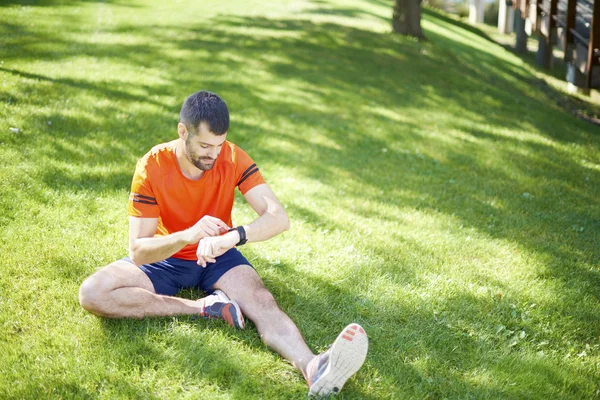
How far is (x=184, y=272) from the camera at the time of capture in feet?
13.2

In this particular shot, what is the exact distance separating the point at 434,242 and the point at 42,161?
4320 millimetres

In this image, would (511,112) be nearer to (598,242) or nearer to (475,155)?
(475,155)

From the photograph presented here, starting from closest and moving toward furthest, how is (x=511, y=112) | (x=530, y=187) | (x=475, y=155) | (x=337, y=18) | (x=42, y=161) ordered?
(x=42, y=161), (x=530, y=187), (x=475, y=155), (x=511, y=112), (x=337, y=18)

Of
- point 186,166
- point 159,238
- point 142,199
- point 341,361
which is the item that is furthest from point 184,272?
point 341,361

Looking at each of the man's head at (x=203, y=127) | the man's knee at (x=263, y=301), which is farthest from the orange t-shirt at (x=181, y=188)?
the man's knee at (x=263, y=301)

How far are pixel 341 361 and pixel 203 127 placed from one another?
5.61ft

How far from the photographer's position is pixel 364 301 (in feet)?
14.4

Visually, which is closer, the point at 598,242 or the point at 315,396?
the point at 315,396

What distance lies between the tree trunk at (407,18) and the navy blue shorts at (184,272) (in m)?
13.0

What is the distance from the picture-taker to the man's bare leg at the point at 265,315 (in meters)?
3.52

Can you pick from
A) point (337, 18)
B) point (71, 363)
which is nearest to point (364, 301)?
point (71, 363)

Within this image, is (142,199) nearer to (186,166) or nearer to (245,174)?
(186,166)

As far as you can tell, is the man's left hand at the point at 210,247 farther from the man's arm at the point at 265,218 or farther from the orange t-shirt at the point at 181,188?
the orange t-shirt at the point at 181,188

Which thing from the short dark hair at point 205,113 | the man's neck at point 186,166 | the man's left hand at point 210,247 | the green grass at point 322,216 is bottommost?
the green grass at point 322,216
